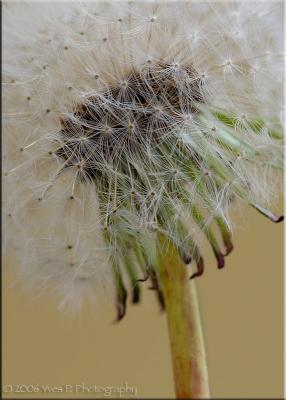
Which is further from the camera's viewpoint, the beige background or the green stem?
the beige background

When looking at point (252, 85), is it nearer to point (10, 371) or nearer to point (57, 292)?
point (57, 292)

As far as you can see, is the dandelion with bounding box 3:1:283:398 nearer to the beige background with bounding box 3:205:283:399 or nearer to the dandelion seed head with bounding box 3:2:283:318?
the dandelion seed head with bounding box 3:2:283:318

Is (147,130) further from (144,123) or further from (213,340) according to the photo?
(213,340)

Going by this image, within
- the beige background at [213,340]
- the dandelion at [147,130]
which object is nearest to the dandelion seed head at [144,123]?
the dandelion at [147,130]

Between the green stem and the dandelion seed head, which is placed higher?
the dandelion seed head

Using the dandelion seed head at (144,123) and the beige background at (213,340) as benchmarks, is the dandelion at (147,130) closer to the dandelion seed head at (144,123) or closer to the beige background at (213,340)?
the dandelion seed head at (144,123)

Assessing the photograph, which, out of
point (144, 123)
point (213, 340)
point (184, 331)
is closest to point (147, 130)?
point (144, 123)

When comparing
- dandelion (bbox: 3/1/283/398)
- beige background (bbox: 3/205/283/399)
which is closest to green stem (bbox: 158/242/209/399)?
dandelion (bbox: 3/1/283/398)

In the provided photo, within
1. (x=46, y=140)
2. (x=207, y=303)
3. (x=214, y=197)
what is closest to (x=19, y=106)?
(x=46, y=140)
